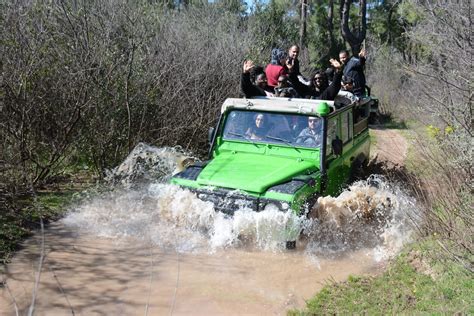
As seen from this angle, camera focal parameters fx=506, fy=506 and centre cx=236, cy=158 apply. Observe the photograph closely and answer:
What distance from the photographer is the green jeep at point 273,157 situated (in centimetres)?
572

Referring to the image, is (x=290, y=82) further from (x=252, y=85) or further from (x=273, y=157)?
(x=273, y=157)

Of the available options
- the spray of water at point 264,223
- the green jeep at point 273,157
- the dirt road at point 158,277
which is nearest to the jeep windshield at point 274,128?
the green jeep at point 273,157

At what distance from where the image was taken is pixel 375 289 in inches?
196

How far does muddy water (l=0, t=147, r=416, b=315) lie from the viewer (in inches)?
187

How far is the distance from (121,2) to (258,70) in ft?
8.75

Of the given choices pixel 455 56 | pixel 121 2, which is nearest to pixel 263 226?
pixel 455 56

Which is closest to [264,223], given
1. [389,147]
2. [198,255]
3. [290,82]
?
[198,255]

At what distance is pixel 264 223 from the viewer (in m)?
5.55

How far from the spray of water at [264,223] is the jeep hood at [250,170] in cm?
30

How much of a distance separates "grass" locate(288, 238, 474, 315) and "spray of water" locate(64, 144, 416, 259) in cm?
61

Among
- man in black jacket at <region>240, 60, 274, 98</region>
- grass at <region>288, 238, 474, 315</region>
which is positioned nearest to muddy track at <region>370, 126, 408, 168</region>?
man in black jacket at <region>240, 60, 274, 98</region>

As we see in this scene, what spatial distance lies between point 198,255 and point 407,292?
2250 millimetres

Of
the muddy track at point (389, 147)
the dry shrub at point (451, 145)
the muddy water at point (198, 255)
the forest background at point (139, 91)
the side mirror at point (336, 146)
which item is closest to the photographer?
the muddy water at point (198, 255)

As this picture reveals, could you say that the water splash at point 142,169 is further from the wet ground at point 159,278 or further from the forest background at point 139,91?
the wet ground at point 159,278
